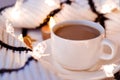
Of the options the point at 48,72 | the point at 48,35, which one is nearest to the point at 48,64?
the point at 48,72

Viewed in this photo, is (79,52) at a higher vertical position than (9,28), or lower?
lower

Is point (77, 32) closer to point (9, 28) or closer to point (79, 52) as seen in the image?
point (79, 52)

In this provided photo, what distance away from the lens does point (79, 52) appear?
1.48 ft

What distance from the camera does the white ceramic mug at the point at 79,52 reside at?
0.45m

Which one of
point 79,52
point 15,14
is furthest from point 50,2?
point 79,52

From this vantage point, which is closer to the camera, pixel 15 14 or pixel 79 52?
pixel 79 52

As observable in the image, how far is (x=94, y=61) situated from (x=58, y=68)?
6 centimetres

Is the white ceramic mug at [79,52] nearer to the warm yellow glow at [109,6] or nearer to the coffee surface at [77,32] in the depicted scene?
the coffee surface at [77,32]

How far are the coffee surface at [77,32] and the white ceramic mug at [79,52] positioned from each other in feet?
0.04

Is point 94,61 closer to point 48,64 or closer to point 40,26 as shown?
point 48,64

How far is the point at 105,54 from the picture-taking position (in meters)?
0.48

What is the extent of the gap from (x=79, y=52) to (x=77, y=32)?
46mm

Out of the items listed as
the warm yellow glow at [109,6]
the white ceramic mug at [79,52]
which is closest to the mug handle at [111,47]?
the white ceramic mug at [79,52]

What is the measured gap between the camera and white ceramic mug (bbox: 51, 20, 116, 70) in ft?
1.46
